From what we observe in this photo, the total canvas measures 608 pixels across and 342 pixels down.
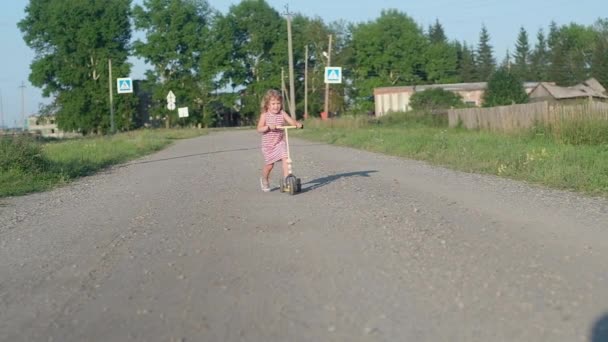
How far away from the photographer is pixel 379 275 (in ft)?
20.3

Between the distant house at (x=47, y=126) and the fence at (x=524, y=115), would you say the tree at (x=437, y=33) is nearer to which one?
the distant house at (x=47, y=126)

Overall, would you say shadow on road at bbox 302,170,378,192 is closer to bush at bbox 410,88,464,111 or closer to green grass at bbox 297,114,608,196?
green grass at bbox 297,114,608,196

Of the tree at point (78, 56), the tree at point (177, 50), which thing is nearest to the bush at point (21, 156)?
the tree at point (78, 56)

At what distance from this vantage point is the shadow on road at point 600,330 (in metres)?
4.48

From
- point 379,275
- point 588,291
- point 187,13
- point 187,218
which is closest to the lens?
point 588,291

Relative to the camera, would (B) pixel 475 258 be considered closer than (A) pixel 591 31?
Yes

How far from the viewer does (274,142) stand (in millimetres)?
12430

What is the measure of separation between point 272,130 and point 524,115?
16694mm

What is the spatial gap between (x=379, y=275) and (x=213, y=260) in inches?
66.3

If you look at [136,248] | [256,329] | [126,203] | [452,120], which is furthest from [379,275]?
[452,120]

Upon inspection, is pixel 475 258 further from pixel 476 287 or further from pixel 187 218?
pixel 187 218

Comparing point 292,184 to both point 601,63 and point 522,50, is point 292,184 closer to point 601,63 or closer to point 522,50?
point 601,63

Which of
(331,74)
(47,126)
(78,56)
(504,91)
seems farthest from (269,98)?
(47,126)

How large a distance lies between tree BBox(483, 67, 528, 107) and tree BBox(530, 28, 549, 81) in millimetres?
44124
